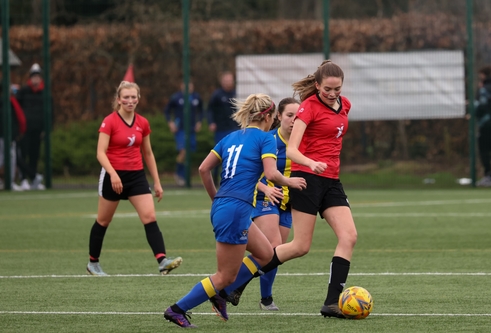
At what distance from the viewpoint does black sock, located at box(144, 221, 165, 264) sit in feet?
31.4

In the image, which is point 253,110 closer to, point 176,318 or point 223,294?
point 223,294

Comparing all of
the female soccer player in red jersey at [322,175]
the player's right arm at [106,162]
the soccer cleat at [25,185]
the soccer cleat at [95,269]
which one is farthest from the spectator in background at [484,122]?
the female soccer player in red jersey at [322,175]

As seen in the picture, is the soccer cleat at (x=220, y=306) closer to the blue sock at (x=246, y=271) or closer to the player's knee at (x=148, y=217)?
the blue sock at (x=246, y=271)

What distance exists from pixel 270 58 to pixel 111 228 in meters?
8.11

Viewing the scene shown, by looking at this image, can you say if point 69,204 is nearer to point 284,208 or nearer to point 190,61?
point 190,61

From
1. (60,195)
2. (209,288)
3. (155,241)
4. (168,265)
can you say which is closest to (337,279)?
(209,288)

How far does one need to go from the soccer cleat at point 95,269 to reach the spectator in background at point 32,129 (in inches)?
454

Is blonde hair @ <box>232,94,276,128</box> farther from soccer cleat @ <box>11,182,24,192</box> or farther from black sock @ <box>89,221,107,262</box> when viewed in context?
soccer cleat @ <box>11,182,24,192</box>

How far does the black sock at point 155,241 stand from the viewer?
9.59 meters

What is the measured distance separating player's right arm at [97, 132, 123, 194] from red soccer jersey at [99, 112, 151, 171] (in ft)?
0.25

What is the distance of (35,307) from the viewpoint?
7.50m

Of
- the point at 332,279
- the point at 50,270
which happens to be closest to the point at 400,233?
the point at 50,270

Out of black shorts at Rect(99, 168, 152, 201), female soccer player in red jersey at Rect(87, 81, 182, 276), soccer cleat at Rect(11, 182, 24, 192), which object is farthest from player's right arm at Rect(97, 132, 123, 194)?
soccer cleat at Rect(11, 182, 24, 192)

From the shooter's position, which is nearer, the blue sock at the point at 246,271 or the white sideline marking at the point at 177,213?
the blue sock at the point at 246,271
